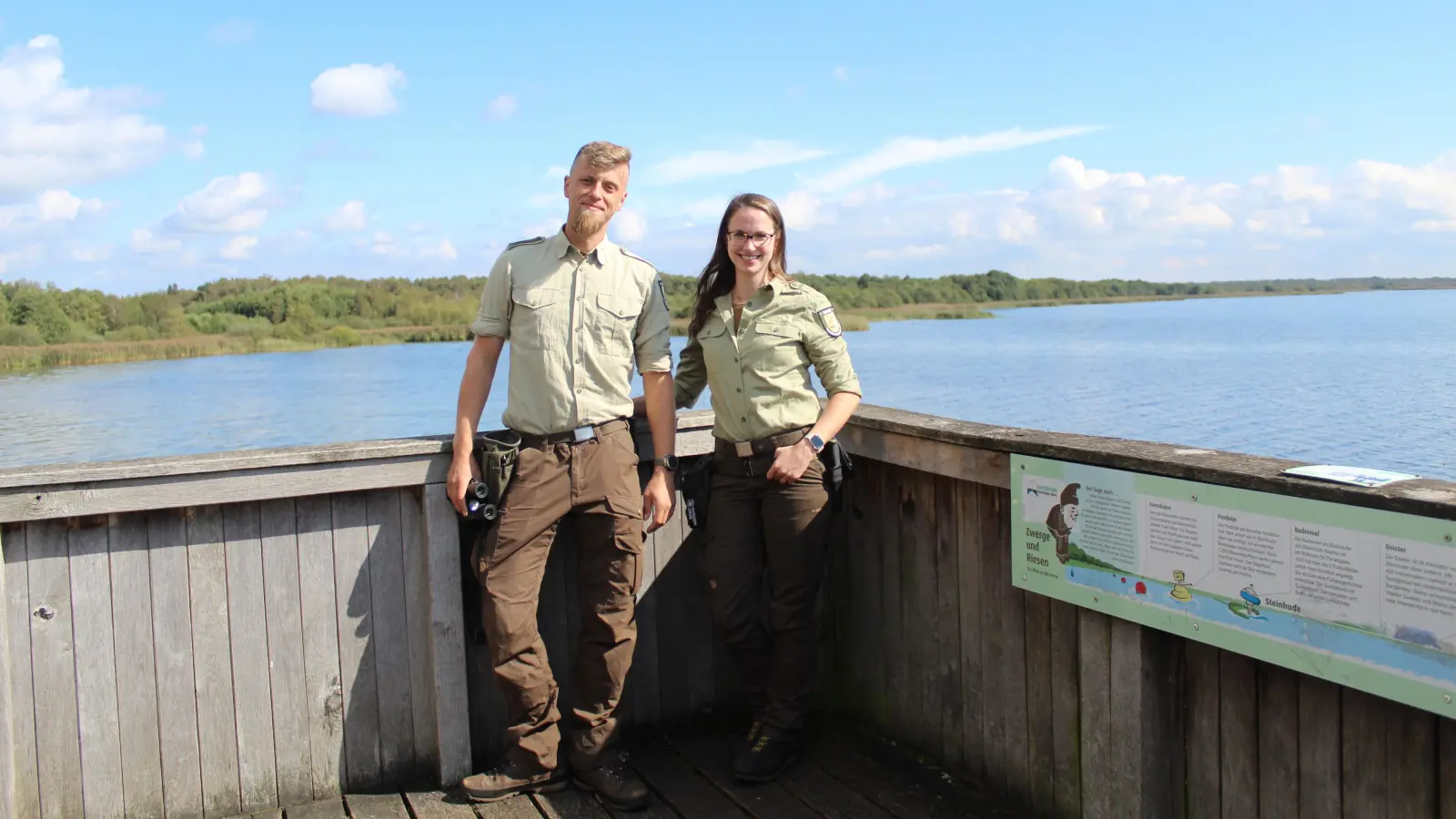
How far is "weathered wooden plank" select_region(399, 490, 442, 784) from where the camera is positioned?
308cm

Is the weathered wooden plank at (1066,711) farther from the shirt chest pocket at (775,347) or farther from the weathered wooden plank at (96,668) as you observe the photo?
the weathered wooden plank at (96,668)

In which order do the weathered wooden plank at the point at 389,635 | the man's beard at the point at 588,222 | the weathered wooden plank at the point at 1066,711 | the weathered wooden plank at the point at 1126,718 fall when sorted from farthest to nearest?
the weathered wooden plank at the point at 389,635 < the man's beard at the point at 588,222 < the weathered wooden plank at the point at 1066,711 < the weathered wooden plank at the point at 1126,718

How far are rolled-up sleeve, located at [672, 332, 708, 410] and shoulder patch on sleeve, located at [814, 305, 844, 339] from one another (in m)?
0.39

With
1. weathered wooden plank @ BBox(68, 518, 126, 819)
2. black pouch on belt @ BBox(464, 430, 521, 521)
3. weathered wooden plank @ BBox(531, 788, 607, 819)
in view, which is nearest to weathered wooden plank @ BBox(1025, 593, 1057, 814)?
weathered wooden plank @ BBox(531, 788, 607, 819)

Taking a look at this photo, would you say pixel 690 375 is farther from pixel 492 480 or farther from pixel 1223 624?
pixel 1223 624

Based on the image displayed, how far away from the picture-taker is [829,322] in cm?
304

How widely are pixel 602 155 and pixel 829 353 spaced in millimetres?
813

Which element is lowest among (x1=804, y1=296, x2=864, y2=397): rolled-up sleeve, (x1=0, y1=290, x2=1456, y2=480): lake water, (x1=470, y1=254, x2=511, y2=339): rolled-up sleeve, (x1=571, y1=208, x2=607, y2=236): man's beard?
(x1=0, y1=290, x2=1456, y2=480): lake water

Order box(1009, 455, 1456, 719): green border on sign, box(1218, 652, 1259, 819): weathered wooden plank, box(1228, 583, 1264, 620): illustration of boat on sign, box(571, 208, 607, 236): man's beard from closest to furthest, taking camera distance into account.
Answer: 1. box(1009, 455, 1456, 719): green border on sign
2. box(1228, 583, 1264, 620): illustration of boat on sign
3. box(1218, 652, 1259, 819): weathered wooden plank
4. box(571, 208, 607, 236): man's beard

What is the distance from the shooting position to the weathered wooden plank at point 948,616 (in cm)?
300

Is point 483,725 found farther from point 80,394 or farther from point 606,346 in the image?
point 80,394

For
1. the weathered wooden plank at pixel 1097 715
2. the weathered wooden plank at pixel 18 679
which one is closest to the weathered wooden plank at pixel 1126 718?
the weathered wooden plank at pixel 1097 715

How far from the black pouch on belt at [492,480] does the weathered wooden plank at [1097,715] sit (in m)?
1.49

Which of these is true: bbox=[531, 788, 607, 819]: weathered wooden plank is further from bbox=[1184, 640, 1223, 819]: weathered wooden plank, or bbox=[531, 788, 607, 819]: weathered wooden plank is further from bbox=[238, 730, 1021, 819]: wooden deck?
bbox=[1184, 640, 1223, 819]: weathered wooden plank
